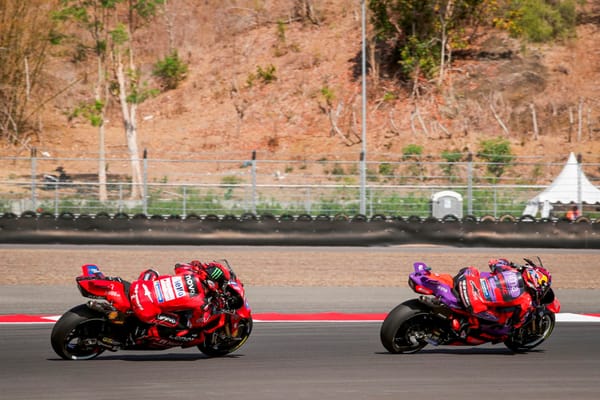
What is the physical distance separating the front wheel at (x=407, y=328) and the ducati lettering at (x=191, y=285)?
1820 millimetres

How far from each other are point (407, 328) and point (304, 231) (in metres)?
12.3

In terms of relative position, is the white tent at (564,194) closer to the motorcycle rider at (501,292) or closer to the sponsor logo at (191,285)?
the motorcycle rider at (501,292)

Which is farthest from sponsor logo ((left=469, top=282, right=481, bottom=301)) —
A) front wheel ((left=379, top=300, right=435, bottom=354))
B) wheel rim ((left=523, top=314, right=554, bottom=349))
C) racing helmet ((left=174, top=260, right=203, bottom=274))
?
racing helmet ((left=174, top=260, right=203, bottom=274))

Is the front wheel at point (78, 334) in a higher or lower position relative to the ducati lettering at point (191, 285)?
lower

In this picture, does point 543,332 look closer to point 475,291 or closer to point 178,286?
point 475,291

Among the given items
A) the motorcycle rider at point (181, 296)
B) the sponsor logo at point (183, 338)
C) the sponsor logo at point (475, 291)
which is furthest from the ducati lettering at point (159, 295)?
the sponsor logo at point (475, 291)

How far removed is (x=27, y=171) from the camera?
3116cm

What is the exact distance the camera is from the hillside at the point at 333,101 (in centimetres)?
3900

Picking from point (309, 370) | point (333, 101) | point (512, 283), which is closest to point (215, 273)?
point (309, 370)

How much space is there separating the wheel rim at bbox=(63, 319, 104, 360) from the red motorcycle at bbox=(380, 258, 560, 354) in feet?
8.81

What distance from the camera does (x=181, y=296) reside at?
846 cm

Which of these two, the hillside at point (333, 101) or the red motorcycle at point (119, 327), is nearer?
the red motorcycle at point (119, 327)

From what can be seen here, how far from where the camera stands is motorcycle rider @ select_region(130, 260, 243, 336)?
840cm

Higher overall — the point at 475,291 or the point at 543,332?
the point at 475,291
